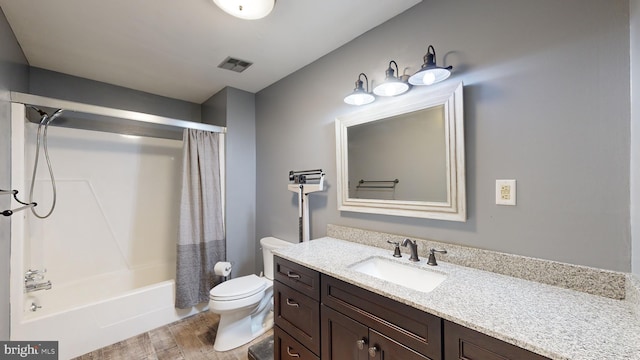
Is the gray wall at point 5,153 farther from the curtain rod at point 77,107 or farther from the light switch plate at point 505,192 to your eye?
the light switch plate at point 505,192

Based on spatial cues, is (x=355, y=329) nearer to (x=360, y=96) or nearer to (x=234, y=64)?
(x=360, y=96)

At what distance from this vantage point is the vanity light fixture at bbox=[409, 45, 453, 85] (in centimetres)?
131

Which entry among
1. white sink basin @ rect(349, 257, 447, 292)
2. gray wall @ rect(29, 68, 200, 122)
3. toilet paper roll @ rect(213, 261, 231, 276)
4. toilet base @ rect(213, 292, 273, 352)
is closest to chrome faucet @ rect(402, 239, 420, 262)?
white sink basin @ rect(349, 257, 447, 292)

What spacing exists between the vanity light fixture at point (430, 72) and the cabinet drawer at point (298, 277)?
1.23 meters

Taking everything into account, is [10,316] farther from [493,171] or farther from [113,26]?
[493,171]

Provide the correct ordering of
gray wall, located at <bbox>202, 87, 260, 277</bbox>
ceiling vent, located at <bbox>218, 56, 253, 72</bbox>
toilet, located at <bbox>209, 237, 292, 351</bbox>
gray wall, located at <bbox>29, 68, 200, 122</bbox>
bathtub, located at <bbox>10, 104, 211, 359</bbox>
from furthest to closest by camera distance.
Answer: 1. gray wall, located at <bbox>202, 87, 260, 277</bbox>
2. gray wall, located at <bbox>29, 68, 200, 122</bbox>
3. ceiling vent, located at <bbox>218, 56, 253, 72</bbox>
4. toilet, located at <bbox>209, 237, 292, 351</bbox>
5. bathtub, located at <bbox>10, 104, 211, 359</bbox>

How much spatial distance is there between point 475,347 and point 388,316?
1.04ft

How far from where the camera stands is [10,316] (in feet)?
5.49

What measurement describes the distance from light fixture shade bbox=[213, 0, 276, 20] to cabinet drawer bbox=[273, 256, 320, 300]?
59.6 inches

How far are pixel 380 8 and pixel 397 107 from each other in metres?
0.63

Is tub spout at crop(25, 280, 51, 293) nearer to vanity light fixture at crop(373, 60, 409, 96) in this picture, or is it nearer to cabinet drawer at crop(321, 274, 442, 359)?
cabinet drawer at crop(321, 274, 442, 359)

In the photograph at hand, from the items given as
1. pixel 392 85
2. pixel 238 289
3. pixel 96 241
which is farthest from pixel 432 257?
pixel 96 241

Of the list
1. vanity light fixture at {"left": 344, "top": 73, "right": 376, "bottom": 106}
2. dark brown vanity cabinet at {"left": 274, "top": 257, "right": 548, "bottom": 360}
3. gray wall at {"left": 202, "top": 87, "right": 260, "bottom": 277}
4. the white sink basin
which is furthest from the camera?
gray wall at {"left": 202, "top": 87, "right": 260, "bottom": 277}

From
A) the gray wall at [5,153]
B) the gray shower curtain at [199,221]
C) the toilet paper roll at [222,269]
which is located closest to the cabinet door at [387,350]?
the toilet paper roll at [222,269]
